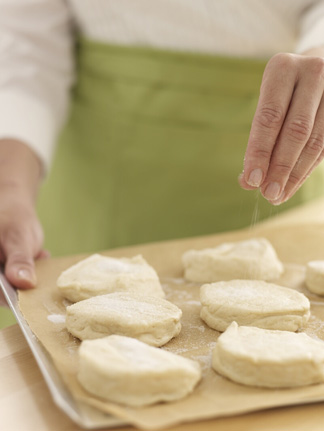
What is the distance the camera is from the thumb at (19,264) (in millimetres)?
1556

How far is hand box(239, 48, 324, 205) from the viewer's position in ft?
4.34

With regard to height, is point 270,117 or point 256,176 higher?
point 270,117

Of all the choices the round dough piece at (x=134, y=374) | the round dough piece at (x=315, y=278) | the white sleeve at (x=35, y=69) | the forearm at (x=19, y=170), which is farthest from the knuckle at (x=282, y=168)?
the white sleeve at (x=35, y=69)

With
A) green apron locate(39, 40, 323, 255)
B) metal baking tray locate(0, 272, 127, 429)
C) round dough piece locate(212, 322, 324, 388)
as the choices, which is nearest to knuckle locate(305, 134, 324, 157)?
round dough piece locate(212, 322, 324, 388)

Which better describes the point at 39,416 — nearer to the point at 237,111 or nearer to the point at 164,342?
the point at 164,342

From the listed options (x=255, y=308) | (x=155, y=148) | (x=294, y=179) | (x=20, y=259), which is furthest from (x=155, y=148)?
(x=255, y=308)

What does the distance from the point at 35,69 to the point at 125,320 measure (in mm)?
1392

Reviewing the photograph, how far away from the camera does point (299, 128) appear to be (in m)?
1.32

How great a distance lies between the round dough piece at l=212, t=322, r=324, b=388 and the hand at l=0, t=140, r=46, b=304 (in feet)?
2.14

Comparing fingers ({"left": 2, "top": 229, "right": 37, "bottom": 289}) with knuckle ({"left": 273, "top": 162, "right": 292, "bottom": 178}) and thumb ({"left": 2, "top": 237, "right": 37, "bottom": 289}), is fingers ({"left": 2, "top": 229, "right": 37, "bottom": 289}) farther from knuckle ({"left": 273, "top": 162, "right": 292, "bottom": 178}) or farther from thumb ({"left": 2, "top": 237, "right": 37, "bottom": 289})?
knuckle ({"left": 273, "top": 162, "right": 292, "bottom": 178})

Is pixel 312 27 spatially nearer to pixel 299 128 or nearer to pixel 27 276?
pixel 299 128

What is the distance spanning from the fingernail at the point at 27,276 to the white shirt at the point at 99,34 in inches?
27.5

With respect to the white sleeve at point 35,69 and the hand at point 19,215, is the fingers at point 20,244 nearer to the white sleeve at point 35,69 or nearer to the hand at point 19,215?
the hand at point 19,215

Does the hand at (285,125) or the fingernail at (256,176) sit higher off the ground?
the hand at (285,125)
